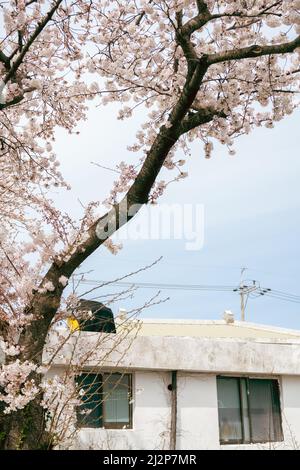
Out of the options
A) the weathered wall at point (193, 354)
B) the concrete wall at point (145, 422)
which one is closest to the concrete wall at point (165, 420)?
the concrete wall at point (145, 422)

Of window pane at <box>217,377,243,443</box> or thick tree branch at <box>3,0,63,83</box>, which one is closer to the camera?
thick tree branch at <box>3,0,63,83</box>

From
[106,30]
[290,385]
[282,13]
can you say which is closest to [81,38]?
[106,30]

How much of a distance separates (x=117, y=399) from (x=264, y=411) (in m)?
3.58

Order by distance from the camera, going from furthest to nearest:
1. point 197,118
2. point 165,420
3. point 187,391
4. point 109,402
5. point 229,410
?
point 229,410 < point 187,391 < point 165,420 < point 109,402 < point 197,118

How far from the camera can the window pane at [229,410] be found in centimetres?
1272

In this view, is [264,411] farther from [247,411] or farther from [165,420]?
[165,420]

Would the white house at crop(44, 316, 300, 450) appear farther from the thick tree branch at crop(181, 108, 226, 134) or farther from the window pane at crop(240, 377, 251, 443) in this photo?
the thick tree branch at crop(181, 108, 226, 134)

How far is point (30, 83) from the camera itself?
24.7 ft

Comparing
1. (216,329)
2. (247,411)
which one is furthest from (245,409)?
(216,329)

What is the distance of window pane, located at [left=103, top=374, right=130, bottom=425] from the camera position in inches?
457

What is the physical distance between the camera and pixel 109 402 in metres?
11.7

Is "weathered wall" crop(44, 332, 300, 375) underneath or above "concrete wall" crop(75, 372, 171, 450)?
above

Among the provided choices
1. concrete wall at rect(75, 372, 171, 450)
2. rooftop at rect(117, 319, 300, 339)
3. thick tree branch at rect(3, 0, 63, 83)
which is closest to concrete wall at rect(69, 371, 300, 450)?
concrete wall at rect(75, 372, 171, 450)

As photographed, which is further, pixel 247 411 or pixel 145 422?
pixel 247 411
